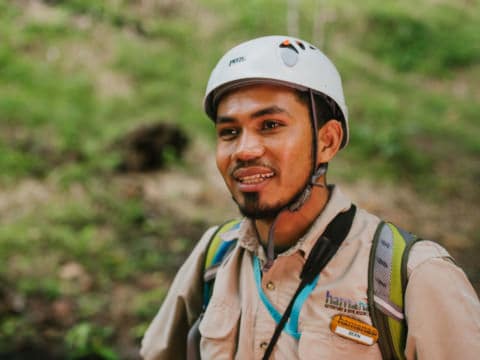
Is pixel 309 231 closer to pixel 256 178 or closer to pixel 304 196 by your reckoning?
pixel 304 196

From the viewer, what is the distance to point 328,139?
2180 mm

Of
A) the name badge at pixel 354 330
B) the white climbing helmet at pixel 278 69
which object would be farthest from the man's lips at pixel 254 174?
the name badge at pixel 354 330

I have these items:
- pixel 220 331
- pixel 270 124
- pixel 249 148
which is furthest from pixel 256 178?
pixel 220 331

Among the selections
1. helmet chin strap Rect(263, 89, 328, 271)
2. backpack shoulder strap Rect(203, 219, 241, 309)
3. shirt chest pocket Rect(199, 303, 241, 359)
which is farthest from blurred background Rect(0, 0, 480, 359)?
helmet chin strap Rect(263, 89, 328, 271)

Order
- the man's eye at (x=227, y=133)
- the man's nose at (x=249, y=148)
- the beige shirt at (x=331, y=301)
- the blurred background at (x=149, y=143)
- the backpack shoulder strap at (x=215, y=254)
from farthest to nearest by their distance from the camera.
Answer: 1. the blurred background at (x=149, y=143)
2. the backpack shoulder strap at (x=215, y=254)
3. the man's eye at (x=227, y=133)
4. the man's nose at (x=249, y=148)
5. the beige shirt at (x=331, y=301)

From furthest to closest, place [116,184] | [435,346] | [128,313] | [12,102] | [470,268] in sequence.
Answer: [12,102]
[116,184]
[470,268]
[128,313]
[435,346]

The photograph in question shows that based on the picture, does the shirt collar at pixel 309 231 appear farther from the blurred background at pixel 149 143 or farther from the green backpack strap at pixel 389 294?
the blurred background at pixel 149 143

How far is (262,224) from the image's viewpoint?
2.15 metres

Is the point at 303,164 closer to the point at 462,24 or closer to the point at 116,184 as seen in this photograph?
the point at 116,184

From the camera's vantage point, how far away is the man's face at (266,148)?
6.46ft

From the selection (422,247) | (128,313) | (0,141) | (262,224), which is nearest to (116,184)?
(0,141)

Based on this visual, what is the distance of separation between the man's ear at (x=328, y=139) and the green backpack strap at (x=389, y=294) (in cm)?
51

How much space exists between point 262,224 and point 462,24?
15373 mm

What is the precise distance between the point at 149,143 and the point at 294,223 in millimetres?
6358
